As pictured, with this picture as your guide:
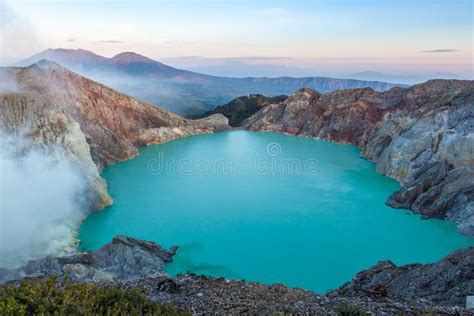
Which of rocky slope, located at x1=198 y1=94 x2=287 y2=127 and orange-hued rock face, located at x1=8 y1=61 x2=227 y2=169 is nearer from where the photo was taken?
orange-hued rock face, located at x1=8 y1=61 x2=227 y2=169

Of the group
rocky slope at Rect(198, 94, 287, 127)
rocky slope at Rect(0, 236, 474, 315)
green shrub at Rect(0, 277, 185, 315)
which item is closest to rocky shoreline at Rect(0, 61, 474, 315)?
rocky slope at Rect(0, 236, 474, 315)

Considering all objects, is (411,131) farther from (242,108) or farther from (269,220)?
(242,108)

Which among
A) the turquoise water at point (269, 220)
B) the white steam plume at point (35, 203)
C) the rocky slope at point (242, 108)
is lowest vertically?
the turquoise water at point (269, 220)

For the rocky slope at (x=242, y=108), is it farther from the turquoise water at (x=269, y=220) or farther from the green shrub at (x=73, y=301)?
the green shrub at (x=73, y=301)

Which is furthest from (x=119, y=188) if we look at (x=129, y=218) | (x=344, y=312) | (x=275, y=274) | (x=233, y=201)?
(x=344, y=312)

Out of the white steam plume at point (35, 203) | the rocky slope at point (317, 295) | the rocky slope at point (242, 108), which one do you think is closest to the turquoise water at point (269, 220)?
the white steam plume at point (35, 203)

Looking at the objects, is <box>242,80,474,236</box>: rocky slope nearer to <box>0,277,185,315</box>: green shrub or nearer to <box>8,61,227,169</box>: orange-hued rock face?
<box>8,61,227,169</box>: orange-hued rock face
